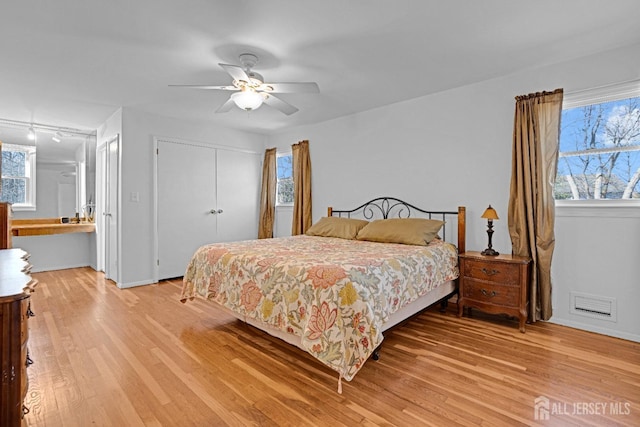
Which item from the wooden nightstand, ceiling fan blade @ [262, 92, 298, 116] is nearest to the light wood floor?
the wooden nightstand

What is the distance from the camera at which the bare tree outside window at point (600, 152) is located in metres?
2.65

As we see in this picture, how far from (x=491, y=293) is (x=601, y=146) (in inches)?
63.9

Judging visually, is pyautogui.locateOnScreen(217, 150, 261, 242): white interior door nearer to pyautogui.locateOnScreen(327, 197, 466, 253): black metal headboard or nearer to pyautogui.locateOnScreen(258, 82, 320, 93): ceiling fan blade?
pyautogui.locateOnScreen(327, 197, 466, 253): black metal headboard

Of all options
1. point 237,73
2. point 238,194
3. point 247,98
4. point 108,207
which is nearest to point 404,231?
point 247,98

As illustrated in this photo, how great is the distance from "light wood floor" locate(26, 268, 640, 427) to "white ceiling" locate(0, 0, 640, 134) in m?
2.41

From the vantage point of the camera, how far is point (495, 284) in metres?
2.88

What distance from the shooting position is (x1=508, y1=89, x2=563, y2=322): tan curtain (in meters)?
2.87

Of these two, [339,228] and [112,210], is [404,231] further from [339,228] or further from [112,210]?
[112,210]

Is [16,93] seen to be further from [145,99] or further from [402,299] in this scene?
[402,299]

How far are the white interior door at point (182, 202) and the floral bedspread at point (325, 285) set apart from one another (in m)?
1.84

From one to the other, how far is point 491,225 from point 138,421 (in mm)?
3132

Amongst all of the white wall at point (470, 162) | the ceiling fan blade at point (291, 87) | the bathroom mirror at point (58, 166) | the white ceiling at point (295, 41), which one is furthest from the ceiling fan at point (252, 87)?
the bathroom mirror at point (58, 166)

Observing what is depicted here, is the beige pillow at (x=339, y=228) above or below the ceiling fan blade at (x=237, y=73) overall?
below

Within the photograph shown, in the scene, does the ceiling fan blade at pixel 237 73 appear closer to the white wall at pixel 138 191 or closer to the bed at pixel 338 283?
the bed at pixel 338 283
